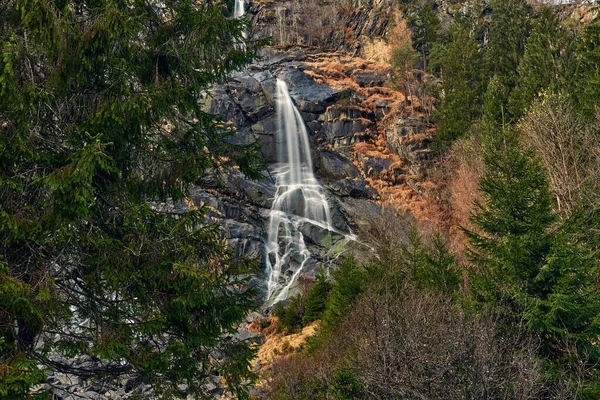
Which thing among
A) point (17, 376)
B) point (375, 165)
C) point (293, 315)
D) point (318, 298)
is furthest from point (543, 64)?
point (17, 376)

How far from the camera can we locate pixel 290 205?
37.2 metres

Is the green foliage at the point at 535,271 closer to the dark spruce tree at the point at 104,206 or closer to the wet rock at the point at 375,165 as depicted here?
the dark spruce tree at the point at 104,206

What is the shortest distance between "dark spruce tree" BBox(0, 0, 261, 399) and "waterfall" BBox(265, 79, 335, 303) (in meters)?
25.3

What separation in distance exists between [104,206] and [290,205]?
1199 inches

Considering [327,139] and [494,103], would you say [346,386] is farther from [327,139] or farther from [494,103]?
[327,139]

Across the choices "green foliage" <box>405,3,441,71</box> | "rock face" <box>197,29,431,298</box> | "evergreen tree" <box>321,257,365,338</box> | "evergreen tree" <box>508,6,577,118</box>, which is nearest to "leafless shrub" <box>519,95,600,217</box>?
"evergreen tree" <box>321,257,365,338</box>

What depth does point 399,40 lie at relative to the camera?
170 ft

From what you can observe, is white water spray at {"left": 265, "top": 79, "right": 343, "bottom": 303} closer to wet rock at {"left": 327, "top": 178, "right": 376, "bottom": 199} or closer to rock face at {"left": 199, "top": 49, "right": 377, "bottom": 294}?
rock face at {"left": 199, "top": 49, "right": 377, "bottom": 294}

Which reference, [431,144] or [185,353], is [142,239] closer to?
[185,353]

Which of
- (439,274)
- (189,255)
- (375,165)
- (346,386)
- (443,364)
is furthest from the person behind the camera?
(375,165)

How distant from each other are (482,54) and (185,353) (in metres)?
40.5

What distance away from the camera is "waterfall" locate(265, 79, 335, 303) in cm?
3388

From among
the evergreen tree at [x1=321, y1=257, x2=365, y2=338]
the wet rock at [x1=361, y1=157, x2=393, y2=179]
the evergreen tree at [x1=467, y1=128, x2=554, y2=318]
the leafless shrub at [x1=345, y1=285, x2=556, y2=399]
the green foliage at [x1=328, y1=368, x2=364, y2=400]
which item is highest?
the evergreen tree at [x1=467, y1=128, x2=554, y2=318]

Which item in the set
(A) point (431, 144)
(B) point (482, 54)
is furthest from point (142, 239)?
(B) point (482, 54)
